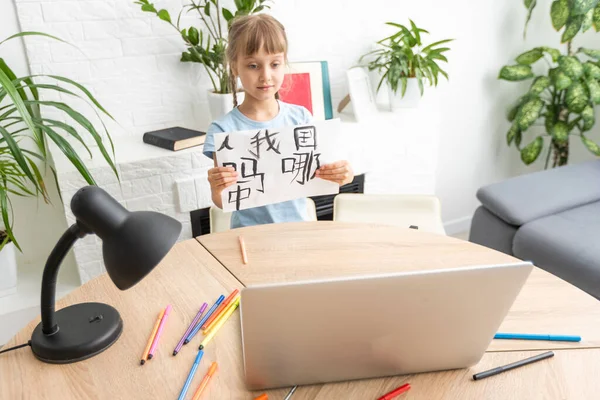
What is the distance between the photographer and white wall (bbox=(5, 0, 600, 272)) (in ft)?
6.18

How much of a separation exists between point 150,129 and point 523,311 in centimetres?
166

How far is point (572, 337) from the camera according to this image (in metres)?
0.88

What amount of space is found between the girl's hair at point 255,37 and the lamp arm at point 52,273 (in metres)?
0.84

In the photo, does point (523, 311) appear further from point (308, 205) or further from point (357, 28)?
point (357, 28)

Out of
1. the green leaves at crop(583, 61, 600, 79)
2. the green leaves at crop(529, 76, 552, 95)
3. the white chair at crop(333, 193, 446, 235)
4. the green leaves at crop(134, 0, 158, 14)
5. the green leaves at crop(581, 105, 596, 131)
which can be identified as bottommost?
the white chair at crop(333, 193, 446, 235)

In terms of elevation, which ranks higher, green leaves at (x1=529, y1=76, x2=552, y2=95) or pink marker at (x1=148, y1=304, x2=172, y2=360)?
green leaves at (x1=529, y1=76, x2=552, y2=95)

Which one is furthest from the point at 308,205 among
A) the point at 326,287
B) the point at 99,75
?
the point at 326,287

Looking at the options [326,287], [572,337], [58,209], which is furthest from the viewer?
[58,209]

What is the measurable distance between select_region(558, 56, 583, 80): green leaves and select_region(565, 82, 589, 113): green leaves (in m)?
0.05

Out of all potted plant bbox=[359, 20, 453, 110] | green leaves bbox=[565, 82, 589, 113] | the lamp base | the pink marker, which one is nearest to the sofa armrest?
green leaves bbox=[565, 82, 589, 113]

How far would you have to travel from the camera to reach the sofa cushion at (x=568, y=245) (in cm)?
179

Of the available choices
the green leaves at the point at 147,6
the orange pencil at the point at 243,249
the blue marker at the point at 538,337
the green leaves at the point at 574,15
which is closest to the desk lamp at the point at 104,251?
the orange pencil at the point at 243,249

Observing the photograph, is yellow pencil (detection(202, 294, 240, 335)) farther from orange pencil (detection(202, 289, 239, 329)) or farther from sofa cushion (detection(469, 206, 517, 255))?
sofa cushion (detection(469, 206, 517, 255))

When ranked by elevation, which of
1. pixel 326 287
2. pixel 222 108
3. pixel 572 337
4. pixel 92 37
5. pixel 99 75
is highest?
pixel 92 37
